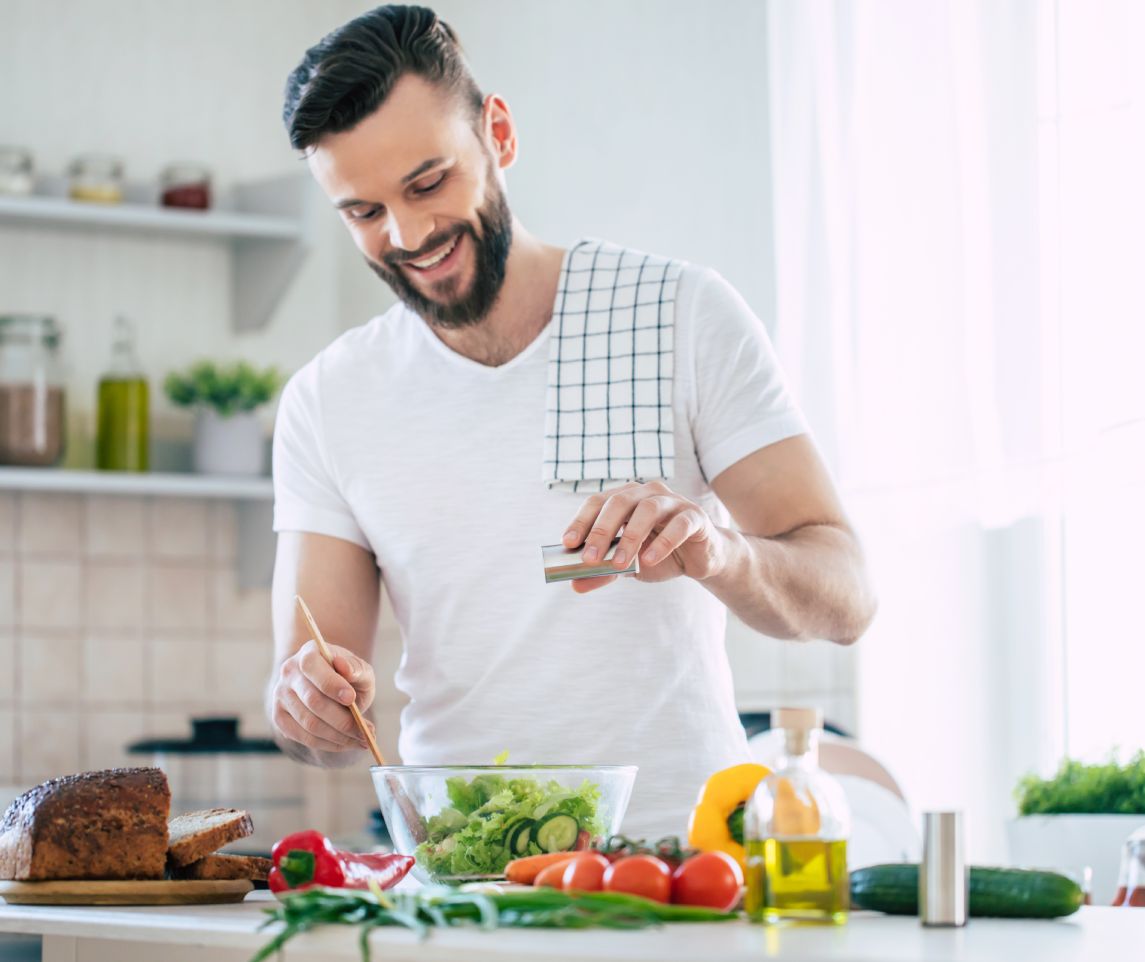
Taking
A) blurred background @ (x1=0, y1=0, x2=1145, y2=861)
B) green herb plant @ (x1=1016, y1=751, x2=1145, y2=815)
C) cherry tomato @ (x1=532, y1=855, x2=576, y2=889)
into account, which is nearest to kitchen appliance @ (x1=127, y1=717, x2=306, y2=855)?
blurred background @ (x1=0, y1=0, x2=1145, y2=861)

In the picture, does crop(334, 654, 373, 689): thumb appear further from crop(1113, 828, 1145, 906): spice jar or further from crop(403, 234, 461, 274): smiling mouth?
crop(1113, 828, 1145, 906): spice jar

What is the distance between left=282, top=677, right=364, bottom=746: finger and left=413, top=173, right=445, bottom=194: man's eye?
0.53m

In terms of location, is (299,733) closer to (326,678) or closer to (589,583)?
(326,678)

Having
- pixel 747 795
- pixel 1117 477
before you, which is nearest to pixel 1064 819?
pixel 1117 477

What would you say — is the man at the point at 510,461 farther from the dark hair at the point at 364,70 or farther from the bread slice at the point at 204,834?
the bread slice at the point at 204,834

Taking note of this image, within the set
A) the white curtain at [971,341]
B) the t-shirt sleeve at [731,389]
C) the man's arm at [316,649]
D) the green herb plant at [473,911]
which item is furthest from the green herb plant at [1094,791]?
the green herb plant at [473,911]

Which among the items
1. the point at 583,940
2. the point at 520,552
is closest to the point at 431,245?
the point at 520,552

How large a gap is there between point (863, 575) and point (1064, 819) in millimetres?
561

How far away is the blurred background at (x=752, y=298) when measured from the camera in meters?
2.12

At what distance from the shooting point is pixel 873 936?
2.92 ft

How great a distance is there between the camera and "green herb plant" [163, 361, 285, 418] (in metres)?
3.10

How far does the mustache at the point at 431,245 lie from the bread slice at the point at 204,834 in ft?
2.08

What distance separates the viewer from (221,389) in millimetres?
3098

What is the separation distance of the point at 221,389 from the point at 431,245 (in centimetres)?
154
